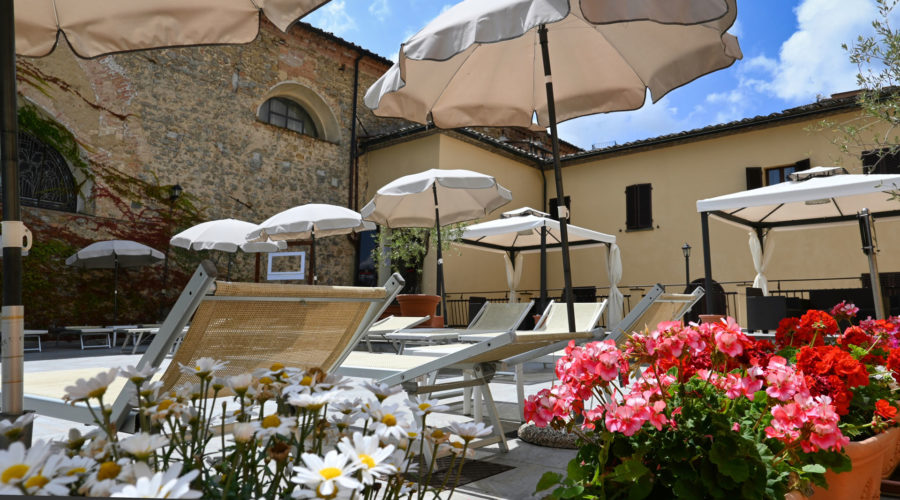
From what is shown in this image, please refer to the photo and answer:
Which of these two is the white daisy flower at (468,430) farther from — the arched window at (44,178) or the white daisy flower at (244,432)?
the arched window at (44,178)

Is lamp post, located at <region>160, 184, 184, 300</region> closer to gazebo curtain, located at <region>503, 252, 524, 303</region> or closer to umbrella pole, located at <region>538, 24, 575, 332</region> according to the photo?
gazebo curtain, located at <region>503, 252, 524, 303</region>

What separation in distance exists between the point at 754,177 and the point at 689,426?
12.4 m

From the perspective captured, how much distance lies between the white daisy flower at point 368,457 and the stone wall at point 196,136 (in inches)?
415

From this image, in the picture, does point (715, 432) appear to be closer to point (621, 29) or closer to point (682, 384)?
point (682, 384)

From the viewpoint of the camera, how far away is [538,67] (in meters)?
4.48

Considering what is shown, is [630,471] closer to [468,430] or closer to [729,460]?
[729,460]

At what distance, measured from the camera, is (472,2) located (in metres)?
3.09

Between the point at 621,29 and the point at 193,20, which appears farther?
the point at 621,29

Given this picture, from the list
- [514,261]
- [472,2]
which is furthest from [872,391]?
[514,261]

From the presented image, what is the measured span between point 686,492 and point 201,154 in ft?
38.0

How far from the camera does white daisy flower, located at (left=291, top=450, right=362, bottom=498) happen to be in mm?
539

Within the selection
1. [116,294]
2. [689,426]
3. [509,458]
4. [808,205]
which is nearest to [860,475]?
[689,426]

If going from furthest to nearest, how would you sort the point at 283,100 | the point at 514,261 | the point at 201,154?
the point at 283,100
the point at 514,261
the point at 201,154

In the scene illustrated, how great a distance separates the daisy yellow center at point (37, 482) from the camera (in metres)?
0.51
